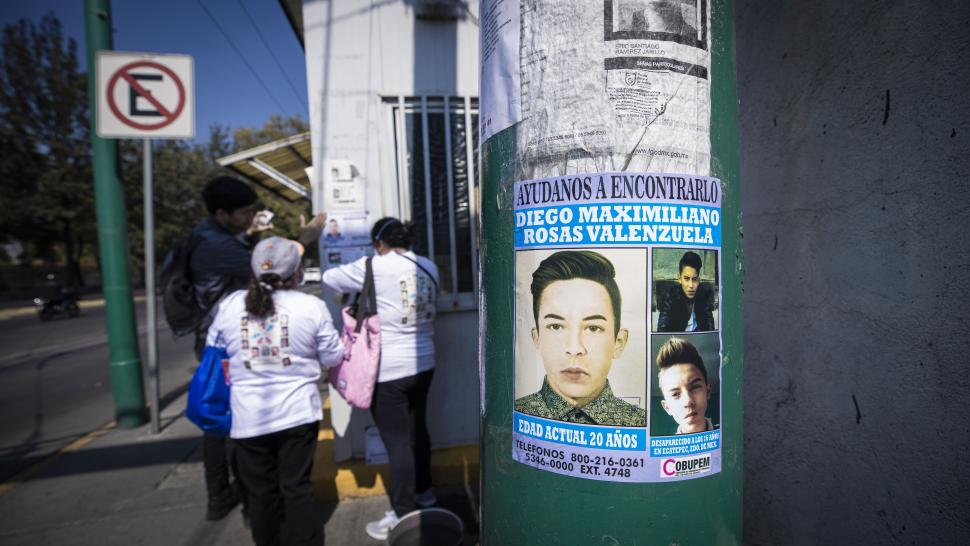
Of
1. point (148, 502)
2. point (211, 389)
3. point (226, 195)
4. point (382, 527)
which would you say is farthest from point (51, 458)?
point (382, 527)

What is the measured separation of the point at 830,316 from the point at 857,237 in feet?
1.13

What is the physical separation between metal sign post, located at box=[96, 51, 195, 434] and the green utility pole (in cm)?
431

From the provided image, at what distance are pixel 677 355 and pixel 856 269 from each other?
128 centimetres

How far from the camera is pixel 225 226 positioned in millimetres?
3270

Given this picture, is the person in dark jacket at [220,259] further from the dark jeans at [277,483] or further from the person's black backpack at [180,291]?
the dark jeans at [277,483]

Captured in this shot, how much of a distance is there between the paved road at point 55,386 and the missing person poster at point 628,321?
532 centimetres

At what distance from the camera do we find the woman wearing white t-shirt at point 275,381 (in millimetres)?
2320

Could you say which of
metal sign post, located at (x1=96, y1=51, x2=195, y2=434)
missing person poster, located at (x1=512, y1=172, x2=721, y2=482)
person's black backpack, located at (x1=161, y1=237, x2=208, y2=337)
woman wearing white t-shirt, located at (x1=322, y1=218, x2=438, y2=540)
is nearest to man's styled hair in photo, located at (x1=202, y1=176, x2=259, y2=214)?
person's black backpack, located at (x1=161, y1=237, x2=208, y2=337)

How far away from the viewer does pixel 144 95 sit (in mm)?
4258

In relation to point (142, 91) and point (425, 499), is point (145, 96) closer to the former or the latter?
point (142, 91)

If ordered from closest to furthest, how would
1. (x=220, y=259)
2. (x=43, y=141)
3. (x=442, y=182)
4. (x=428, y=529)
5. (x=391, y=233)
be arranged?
(x=428, y=529) < (x=391, y=233) < (x=220, y=259) < (x=442, y=182) < (x=43, y=141)

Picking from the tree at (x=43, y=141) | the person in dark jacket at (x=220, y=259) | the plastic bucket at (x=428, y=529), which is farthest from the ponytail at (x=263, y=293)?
Result: the tree at (x=43, y=141)

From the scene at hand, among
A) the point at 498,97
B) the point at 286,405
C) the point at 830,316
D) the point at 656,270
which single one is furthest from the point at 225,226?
the point at 830,316

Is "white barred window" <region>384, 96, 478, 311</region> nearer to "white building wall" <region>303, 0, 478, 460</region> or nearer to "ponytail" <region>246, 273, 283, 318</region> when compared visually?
"white building wall" <region>303, 0, 478, 460</region>
